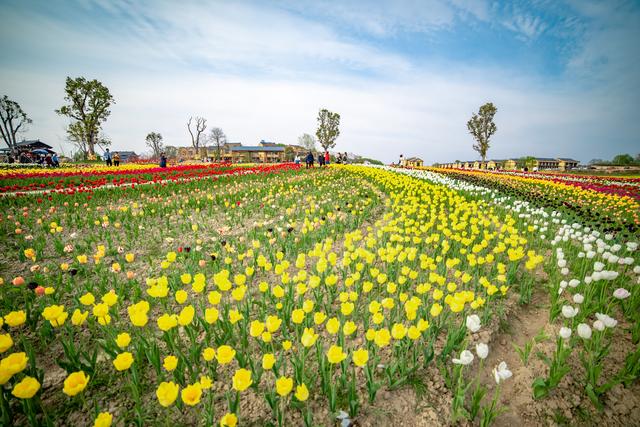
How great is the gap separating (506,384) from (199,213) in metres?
8.35

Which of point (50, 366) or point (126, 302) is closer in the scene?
point (50, 366)

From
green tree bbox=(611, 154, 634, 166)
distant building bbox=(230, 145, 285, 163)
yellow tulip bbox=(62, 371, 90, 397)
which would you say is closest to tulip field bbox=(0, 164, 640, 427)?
yellow tulip bbox=(62, 371, 90, 397)

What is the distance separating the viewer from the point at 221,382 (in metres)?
2.61

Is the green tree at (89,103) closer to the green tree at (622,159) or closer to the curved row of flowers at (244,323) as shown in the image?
the curved row of flowers at (244,323)

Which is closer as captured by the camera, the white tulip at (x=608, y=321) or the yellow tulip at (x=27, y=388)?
the yellow tulip at (x=27, y=388)

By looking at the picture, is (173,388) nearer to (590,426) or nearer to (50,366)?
(50,366)

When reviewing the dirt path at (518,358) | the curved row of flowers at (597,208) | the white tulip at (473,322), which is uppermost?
the curved row of flowers at (597,208)

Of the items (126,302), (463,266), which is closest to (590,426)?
(463,266)

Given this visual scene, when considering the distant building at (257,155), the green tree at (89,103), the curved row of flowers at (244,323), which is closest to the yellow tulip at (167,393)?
the curved row of flowers at (244,323)

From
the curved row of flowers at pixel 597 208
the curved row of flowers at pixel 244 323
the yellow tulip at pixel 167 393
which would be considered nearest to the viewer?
the yellow tulip at pixel 167 393

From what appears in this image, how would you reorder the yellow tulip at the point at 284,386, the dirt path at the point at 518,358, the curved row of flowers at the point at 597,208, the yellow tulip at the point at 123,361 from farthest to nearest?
the curved row of flowers at the point at 597,208 < the dirt path at the point at 518,358 < the yellow tulip at the point at 123,361 < the yellow tulip at the point at 284,386

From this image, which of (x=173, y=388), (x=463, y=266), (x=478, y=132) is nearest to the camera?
(x=173, y=388)

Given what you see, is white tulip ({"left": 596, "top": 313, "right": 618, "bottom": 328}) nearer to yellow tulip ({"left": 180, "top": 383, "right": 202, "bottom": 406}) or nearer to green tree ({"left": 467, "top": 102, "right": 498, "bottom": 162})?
yellow tulip ({"left": 180, "top": 383, "right": 202, "bottom": 406})

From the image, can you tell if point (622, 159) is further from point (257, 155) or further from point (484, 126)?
point (257, 155)
